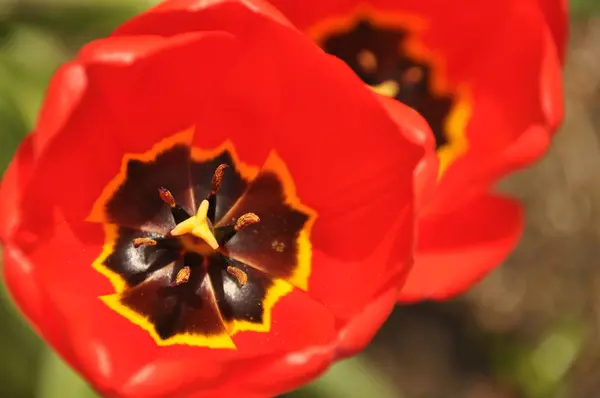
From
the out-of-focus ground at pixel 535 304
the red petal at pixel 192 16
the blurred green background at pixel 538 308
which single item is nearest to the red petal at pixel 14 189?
the red petal at pixel 192 16

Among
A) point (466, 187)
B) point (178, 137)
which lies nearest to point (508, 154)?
point (466, 187)

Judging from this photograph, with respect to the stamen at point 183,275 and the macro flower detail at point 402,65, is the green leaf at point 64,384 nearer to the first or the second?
the stamen at point 183,275

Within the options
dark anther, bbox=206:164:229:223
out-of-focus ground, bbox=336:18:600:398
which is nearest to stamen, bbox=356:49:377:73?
dark anther, bbox=206:164:229:223

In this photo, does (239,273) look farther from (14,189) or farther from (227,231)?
(14,189)

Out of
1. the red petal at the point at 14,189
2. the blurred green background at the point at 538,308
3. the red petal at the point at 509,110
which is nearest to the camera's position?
the red petal at the point at 14,189

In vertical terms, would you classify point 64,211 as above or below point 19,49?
above

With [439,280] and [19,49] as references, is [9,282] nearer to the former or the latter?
[439,280]
